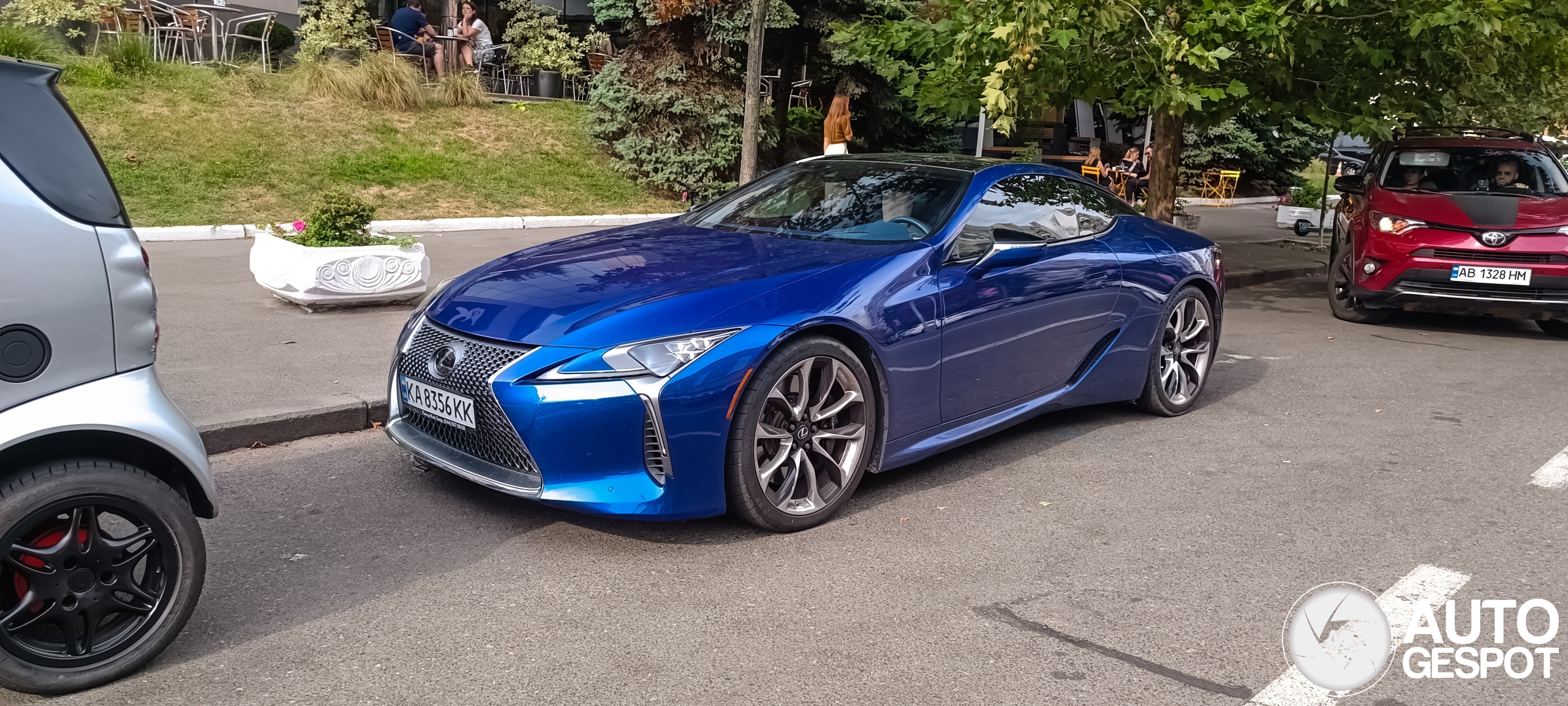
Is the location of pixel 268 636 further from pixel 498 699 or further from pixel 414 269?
pixel 414 269

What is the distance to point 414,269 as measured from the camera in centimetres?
866

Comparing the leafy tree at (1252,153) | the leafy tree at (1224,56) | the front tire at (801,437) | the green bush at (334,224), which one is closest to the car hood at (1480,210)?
the leafy tree at (1224,56)

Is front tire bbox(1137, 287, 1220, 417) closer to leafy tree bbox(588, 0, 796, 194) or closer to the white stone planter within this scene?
the white stone planter

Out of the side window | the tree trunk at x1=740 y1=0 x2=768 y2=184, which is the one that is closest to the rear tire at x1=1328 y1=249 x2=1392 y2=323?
the side window

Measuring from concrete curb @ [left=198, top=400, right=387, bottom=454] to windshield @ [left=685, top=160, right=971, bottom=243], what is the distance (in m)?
1.86

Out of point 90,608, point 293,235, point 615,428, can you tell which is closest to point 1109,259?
point 615,428

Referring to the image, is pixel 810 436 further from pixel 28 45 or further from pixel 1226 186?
pixel 1226 186

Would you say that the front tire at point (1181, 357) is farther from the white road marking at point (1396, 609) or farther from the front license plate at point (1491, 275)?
the front license plate at point (1491, 275)

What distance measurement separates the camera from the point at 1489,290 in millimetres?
9305

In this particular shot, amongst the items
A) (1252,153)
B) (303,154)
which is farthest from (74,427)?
(1252,153)

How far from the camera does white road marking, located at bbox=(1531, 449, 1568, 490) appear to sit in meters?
5.47

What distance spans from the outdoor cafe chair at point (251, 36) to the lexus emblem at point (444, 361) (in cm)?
1365

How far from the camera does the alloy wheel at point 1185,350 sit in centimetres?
654

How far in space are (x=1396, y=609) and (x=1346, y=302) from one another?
734 centimetres
